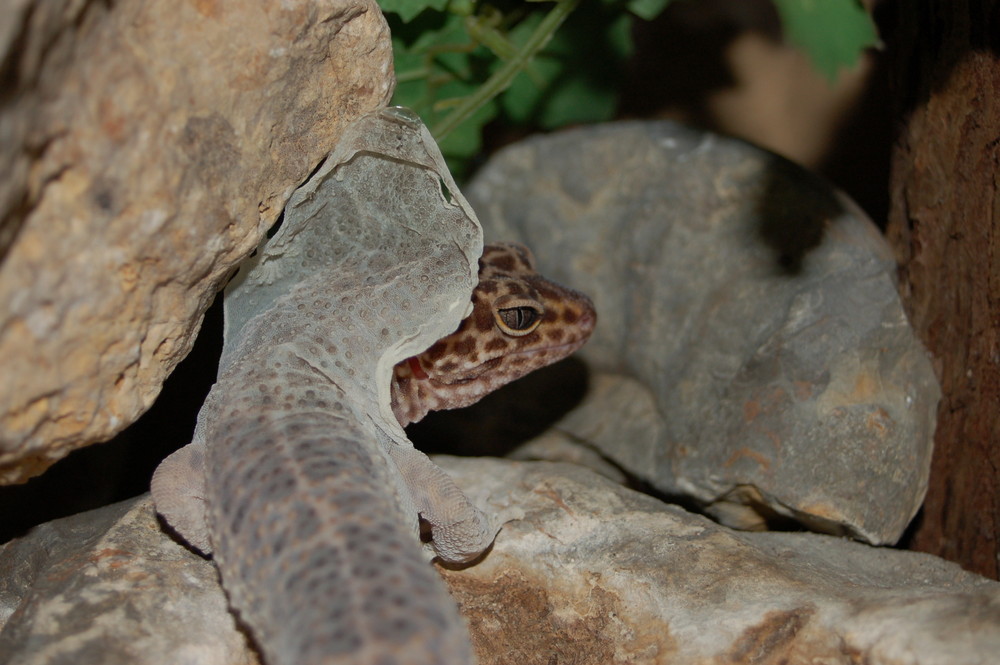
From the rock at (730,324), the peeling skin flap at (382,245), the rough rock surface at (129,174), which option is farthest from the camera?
the rock at (730,324)

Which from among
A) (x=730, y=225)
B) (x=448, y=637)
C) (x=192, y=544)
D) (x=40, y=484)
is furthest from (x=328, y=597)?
(x=730, y=225)

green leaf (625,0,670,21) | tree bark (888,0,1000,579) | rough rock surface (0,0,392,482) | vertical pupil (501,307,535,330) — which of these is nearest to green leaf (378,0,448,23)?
rough rock surface (0,0,392,482)

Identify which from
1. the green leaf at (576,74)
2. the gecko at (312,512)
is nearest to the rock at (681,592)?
the gecko at (312,512)

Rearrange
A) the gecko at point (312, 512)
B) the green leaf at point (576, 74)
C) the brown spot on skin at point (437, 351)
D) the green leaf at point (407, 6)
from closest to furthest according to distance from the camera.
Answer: the gecko at point (312, 512), the green leaf at point (407, 6), the brown spot on skin at point (437, 351), the green leaf at point (576, 74)

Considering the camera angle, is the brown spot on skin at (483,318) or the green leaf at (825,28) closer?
the green leaf at (825,28)

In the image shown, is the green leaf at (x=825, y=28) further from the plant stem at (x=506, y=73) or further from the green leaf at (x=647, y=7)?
the plant stem at (x=506, y=73)

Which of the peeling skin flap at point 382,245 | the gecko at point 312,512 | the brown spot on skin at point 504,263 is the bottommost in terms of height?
the brown spot on skin at point 504,263

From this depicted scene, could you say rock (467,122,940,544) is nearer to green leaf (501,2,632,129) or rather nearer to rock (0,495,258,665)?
green leaf (501,2,632,129)

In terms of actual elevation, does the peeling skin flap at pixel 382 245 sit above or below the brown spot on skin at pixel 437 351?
above

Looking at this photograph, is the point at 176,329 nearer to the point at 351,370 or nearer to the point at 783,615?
the point at 351,370
